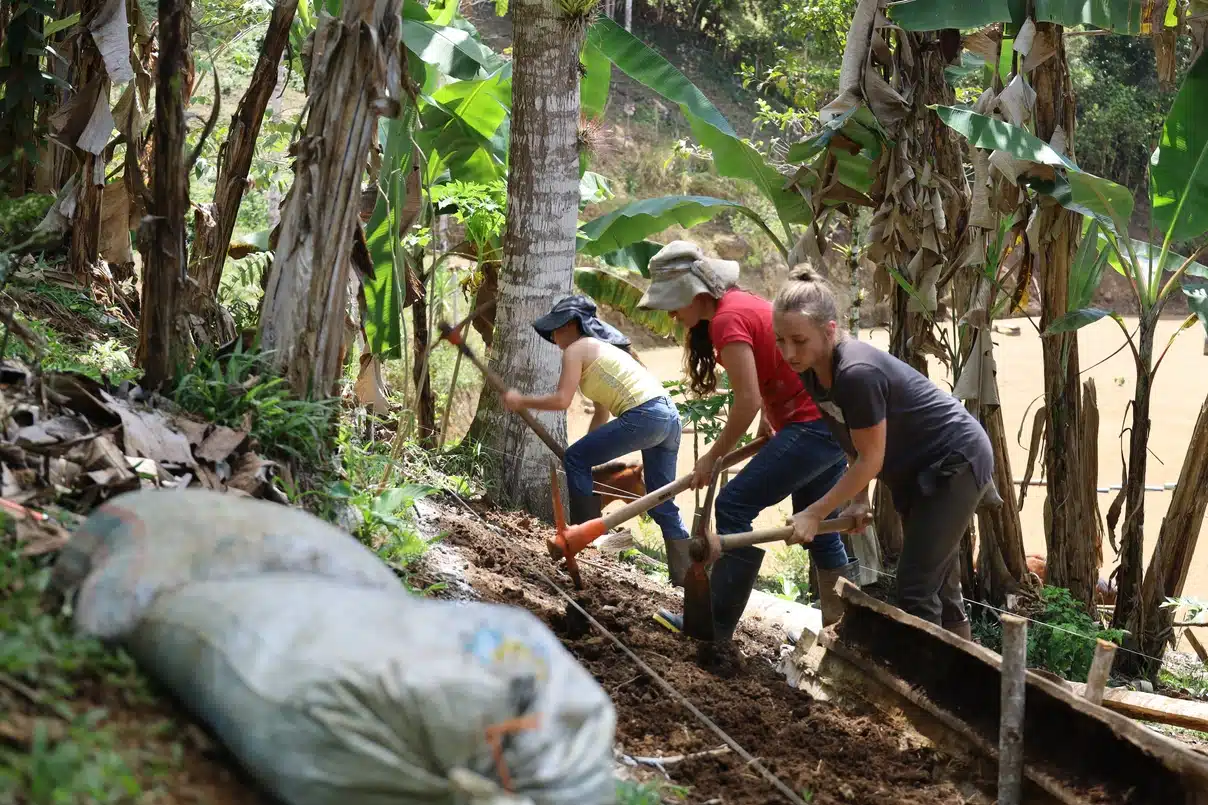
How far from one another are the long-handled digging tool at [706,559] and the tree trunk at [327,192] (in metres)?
1.76

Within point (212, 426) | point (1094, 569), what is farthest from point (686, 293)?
point (1094, 569)

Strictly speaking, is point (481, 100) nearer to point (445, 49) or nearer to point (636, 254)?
point (445, 49)

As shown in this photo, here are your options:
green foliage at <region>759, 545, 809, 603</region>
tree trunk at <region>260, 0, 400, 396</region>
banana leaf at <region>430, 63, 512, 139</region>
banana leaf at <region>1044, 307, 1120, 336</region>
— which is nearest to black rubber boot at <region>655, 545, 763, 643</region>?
green foliage at <region>759, 545, 809, 603</region>

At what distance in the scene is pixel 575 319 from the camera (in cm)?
571

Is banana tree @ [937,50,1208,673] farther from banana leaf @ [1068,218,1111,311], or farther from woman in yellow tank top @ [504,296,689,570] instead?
woman in yellow tank top @ [504,296,689,570]

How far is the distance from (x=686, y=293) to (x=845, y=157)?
3023mm

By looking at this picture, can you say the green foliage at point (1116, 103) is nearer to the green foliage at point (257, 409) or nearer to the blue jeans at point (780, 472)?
the blue jeans at point (780, 472)

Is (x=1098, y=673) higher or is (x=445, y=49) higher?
(x=445, y=49)

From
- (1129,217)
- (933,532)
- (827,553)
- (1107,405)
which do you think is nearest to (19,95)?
(827,553)

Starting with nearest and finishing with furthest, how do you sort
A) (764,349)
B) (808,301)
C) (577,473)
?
1. (808,301)
2. (764,349)
3. (577,473)

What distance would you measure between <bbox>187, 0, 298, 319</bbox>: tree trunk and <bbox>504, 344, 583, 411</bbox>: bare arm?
1.41 m

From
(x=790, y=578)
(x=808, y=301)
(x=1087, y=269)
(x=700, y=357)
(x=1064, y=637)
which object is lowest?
(x=790, y=578)

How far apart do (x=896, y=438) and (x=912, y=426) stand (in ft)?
0.27

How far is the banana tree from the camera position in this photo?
603 cm
